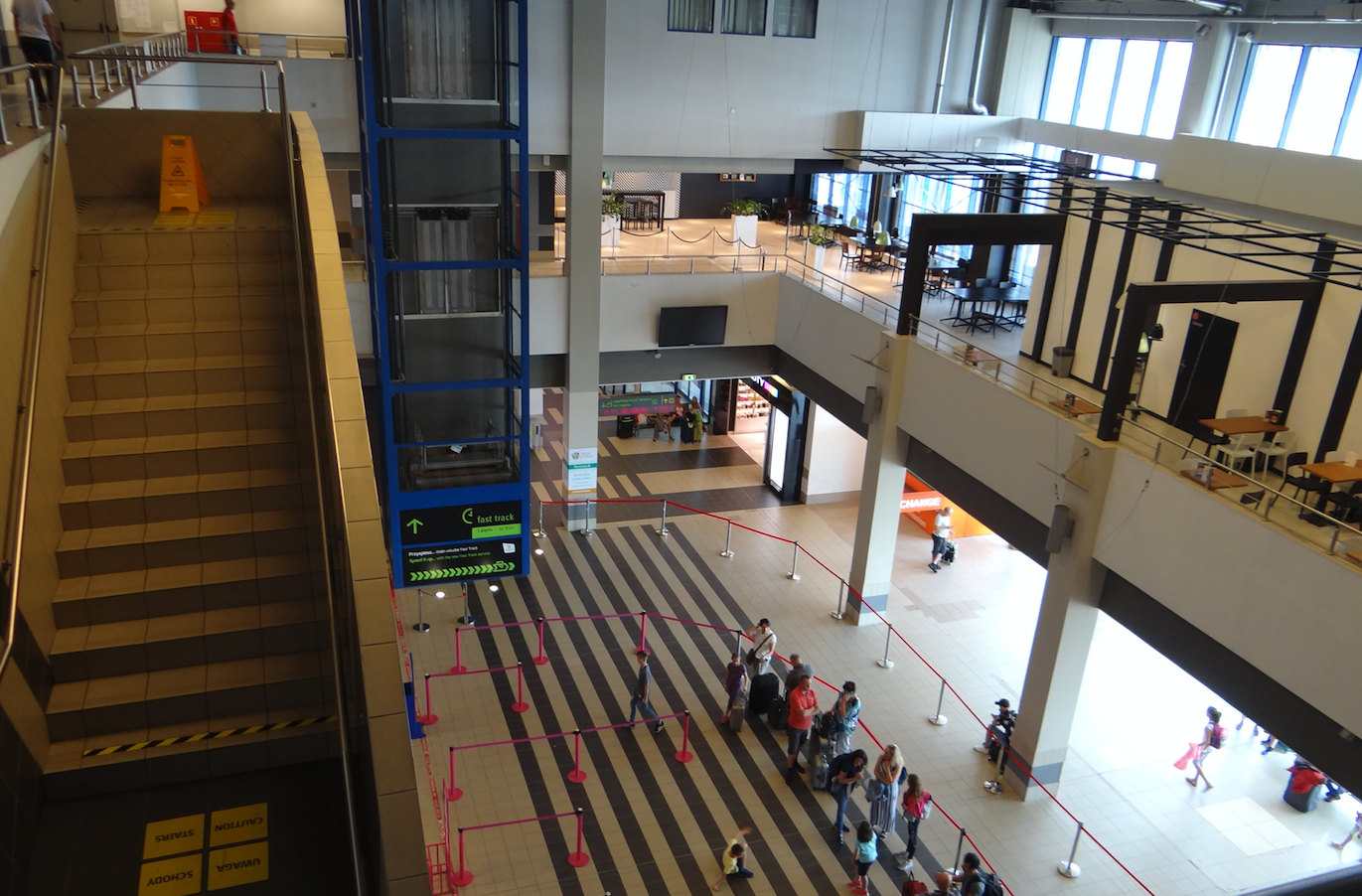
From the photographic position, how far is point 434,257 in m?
14.4

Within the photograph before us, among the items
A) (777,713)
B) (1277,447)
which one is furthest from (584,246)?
(1277,447)

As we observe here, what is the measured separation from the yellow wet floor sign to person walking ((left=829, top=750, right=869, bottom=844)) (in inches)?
346

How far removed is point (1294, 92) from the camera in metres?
15.9

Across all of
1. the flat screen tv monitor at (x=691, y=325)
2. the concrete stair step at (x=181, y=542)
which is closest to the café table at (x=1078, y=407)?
the flat screen tv monitor at (x=691, y=325)

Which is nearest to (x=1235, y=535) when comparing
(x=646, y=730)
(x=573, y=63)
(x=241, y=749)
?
(x=646, y=730)

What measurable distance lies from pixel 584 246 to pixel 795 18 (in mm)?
6766

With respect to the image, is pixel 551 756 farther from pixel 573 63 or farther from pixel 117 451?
pixel 573 63

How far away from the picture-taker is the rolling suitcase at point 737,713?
512 inches

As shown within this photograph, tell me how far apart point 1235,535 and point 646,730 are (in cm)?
755

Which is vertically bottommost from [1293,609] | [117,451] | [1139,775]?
[1139,775]

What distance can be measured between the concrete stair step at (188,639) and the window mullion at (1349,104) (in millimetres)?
16882

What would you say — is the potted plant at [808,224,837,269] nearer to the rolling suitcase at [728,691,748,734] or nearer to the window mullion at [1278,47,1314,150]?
the window mullion at [1278,47,1314,150]

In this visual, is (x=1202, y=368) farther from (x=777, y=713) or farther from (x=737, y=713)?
(x=737, y=713)

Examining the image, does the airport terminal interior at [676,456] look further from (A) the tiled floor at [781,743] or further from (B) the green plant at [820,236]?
(B) the green plant at [820,236]
